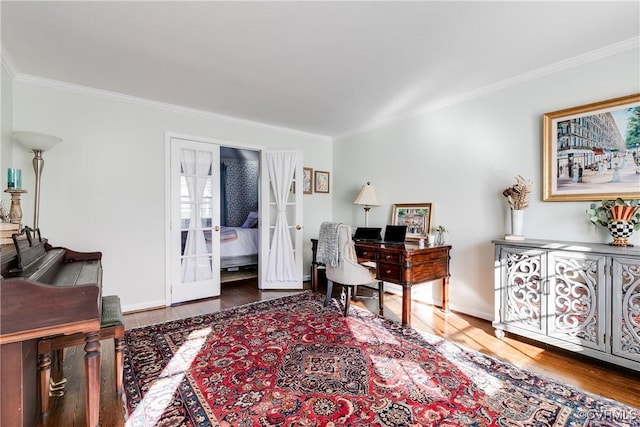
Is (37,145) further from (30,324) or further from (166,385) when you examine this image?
(166,385)

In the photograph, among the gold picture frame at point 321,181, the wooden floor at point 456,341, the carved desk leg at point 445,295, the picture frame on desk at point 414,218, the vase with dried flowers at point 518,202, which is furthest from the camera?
the gold picture frame at point 321,181

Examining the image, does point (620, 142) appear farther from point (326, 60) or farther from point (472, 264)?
point (326, 60)

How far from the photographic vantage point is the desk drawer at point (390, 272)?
2850 millimetres

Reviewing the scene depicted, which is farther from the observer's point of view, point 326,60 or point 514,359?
point 326,60

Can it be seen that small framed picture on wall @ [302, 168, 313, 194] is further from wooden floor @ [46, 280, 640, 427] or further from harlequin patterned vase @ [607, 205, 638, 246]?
harlequin patterned vase @ [607, 205, 638, 246]

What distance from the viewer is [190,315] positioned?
3.14 m

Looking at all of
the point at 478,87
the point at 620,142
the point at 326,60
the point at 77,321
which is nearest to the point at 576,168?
the point at 620,142

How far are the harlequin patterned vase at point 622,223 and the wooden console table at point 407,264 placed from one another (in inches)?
52.6

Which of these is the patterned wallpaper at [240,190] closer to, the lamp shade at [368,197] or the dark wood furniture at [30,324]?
the lamp shade at [368,197]

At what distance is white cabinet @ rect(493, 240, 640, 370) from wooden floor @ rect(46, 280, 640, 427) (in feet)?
0.45

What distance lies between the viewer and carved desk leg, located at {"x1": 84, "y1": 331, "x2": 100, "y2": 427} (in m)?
1.44

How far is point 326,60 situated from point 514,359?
2833 millimetres

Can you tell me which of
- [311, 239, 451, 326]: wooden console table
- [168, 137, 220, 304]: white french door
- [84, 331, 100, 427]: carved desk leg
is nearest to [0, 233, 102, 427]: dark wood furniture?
[84, 331, 100, 427]: carved desk leg

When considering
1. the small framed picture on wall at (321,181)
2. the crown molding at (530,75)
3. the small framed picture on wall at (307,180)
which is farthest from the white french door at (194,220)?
the crown molding at (530,75)
